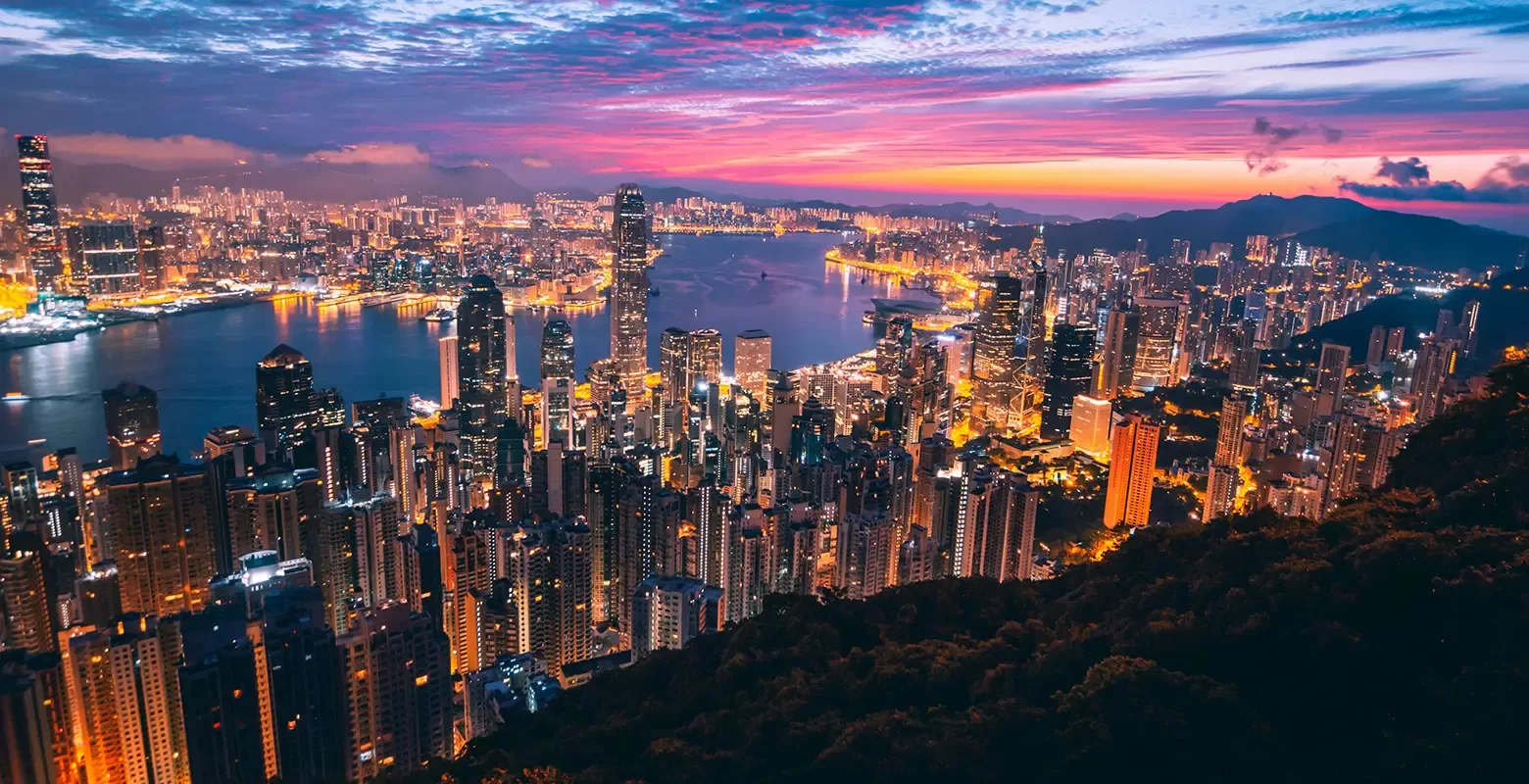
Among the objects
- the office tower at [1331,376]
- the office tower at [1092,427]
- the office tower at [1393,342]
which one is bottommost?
the office tower at [1092,427]

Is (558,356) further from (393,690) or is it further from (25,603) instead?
(393,690)

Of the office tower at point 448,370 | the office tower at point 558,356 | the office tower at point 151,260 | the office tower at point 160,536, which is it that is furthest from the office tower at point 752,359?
the office tower at point 151,260

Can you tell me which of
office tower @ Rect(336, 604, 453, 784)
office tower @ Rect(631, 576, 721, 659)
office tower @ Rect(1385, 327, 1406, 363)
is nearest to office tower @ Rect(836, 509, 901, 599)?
office tower @ Rect(631, 576, 721, 659)

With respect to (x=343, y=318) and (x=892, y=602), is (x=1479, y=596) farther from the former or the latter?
(x=343, y=318)

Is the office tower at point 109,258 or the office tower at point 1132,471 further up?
the office tower at point 109,258

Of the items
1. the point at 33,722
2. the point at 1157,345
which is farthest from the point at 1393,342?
the point at 33,722

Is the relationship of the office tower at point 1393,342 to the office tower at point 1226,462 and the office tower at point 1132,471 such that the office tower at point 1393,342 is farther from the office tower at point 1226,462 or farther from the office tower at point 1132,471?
the office tower at point 1132,471

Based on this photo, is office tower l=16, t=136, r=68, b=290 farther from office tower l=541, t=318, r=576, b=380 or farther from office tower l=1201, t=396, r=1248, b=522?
Answer: office tower l=1201, t=396, r=1248, b=522

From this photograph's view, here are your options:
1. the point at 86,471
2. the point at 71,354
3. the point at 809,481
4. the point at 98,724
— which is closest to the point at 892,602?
the point at 98,724
